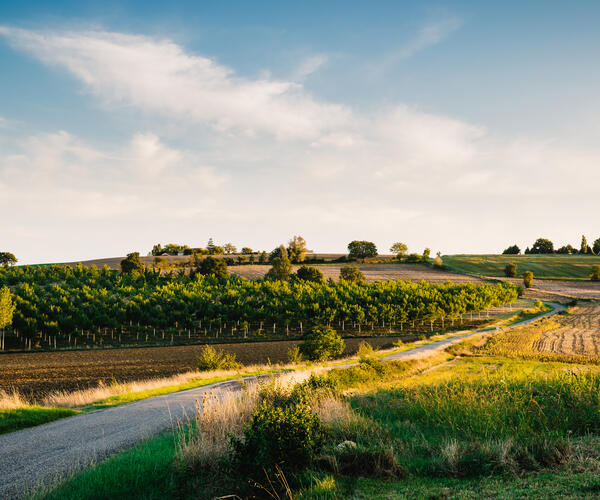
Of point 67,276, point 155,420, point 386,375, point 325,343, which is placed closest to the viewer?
point 155,420

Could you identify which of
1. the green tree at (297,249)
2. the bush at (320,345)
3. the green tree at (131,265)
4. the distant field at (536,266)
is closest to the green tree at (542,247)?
the distant field at (536,266)

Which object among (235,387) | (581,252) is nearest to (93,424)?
(235,387)

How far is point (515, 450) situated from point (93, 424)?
450 inches

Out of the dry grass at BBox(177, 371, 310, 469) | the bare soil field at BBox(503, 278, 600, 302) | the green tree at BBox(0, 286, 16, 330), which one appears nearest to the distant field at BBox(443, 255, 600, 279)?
the bare soil field at BBox(503, 278, 600, 302)

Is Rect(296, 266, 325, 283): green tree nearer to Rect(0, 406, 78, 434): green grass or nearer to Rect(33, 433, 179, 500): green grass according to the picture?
Rect(0, 406, 78, 434): green grass

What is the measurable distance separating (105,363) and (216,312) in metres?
19.6

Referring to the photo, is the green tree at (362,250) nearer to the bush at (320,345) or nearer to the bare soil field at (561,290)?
the bare soil field at (561,290)

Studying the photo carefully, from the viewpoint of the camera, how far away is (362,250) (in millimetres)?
130750

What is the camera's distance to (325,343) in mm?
31422

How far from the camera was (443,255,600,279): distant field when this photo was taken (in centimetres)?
10312

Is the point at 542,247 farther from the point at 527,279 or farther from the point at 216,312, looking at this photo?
the point at 216,312

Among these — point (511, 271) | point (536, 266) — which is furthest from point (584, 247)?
point (511, 271)

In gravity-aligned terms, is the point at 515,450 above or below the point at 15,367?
above

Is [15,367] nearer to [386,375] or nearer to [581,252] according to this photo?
[386,375]
